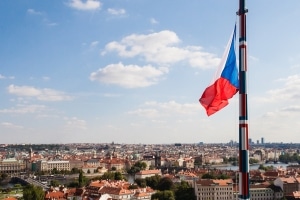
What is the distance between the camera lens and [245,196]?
16.6 ft

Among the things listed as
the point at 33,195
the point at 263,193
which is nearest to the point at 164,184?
the point at 263,193

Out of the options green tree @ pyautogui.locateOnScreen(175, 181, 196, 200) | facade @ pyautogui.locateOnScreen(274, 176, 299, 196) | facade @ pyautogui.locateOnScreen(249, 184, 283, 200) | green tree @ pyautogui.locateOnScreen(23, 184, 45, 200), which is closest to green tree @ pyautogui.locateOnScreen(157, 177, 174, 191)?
green tree @ pyautogui.locateOnScreen(175, 181, 196, 200)

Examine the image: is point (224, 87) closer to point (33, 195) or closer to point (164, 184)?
point (33, 195)

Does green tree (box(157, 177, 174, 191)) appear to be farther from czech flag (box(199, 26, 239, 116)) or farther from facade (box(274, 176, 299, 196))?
czech flag (box(199, 26, 239, 116))

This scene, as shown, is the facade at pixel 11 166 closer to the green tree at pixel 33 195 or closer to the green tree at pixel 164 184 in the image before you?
the green tree at pixel 164 184

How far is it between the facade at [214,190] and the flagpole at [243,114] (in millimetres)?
28202

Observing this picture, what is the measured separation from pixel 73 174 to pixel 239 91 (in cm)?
5321

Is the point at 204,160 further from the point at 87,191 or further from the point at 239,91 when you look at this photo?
the point at 239,91

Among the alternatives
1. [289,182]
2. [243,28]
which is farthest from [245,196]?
[289,182]

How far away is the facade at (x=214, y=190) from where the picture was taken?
32.9 m

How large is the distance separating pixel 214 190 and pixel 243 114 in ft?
96.9

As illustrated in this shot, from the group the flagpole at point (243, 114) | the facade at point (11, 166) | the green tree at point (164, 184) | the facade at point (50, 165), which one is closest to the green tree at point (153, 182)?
the green tree at point (164, 184)

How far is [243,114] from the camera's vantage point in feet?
16.7

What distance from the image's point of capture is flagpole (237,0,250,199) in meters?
5.05
